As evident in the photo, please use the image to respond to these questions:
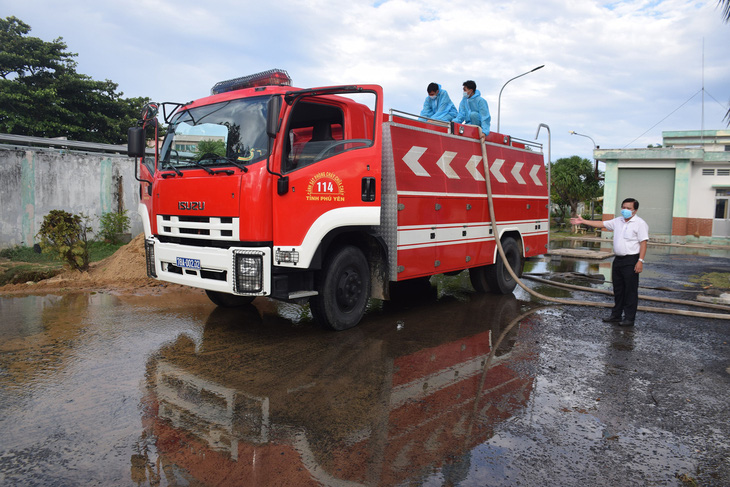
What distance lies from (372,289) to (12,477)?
4.20m

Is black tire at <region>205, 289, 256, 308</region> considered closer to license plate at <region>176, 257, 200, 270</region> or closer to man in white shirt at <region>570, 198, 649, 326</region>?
license plate at <region>176, 257, 200, 270</region>

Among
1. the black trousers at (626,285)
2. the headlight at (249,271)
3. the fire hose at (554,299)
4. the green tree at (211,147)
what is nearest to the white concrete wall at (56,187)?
the green tree at (211,147)

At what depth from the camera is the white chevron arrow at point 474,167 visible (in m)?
7.78

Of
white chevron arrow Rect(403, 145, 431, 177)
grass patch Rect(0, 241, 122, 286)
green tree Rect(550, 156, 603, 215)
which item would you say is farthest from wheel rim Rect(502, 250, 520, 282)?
green tree Rect(550, 156, 603, 215)

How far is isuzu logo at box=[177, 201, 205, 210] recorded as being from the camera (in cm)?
547

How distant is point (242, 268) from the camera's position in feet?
17.1

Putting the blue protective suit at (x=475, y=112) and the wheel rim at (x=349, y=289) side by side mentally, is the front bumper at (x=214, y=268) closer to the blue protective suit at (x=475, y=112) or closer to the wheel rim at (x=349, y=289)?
the wheel rim at (x=349, y=289)

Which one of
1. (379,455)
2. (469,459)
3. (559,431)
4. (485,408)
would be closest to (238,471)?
(379,455)

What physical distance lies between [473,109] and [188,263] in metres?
5.42

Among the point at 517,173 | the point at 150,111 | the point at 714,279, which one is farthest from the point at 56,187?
the point at 714,279

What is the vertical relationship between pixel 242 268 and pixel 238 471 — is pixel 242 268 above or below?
above

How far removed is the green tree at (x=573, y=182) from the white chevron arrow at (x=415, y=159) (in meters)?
30.1

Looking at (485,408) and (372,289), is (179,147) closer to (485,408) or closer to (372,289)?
(372,289)

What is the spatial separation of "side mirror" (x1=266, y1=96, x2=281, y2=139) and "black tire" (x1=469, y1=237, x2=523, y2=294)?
5.12 metres
